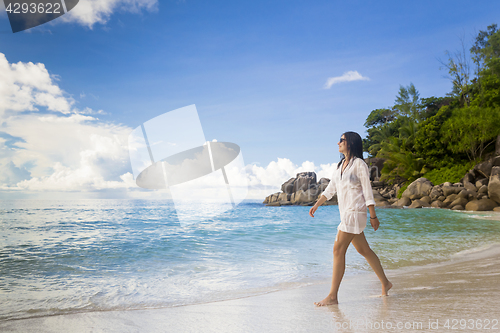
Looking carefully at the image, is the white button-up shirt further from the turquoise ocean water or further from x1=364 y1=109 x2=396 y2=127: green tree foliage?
x1=364 y1=109 x2=396 y2=127: green tree foliage

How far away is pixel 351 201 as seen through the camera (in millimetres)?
2482

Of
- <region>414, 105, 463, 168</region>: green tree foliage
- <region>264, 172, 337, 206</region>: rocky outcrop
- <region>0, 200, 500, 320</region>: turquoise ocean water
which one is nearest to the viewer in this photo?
<region>0, 200, 500, 320</region>: turquoise ocean water

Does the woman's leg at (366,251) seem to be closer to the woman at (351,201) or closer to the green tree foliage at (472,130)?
the woman at (351,201)

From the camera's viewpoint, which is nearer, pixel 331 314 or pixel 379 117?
pixel 331 314

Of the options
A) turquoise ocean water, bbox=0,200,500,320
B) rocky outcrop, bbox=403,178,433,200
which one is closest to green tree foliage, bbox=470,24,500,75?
rocky outcrop, bbox=403,178,433,200

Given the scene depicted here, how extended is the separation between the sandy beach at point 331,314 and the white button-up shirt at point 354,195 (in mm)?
659

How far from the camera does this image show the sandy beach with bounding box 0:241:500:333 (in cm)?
193

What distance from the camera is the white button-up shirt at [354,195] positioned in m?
2.44

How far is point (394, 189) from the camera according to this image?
117 ft

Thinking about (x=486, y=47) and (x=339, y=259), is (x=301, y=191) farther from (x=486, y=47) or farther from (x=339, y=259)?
(x=339, y=259)

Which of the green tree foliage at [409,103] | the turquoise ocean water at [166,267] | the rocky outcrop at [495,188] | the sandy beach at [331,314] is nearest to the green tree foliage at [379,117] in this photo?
the green tree foliage at [409,103]

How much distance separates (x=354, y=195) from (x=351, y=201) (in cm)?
6

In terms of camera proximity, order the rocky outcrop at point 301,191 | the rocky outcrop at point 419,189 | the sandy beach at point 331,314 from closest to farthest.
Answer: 1. the sandy beach at point 331,314
2. the rocky outcrop at point 419,189
3. the rocky outcrop at point 301,191

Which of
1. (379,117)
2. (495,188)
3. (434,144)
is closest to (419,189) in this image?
(434,144)
